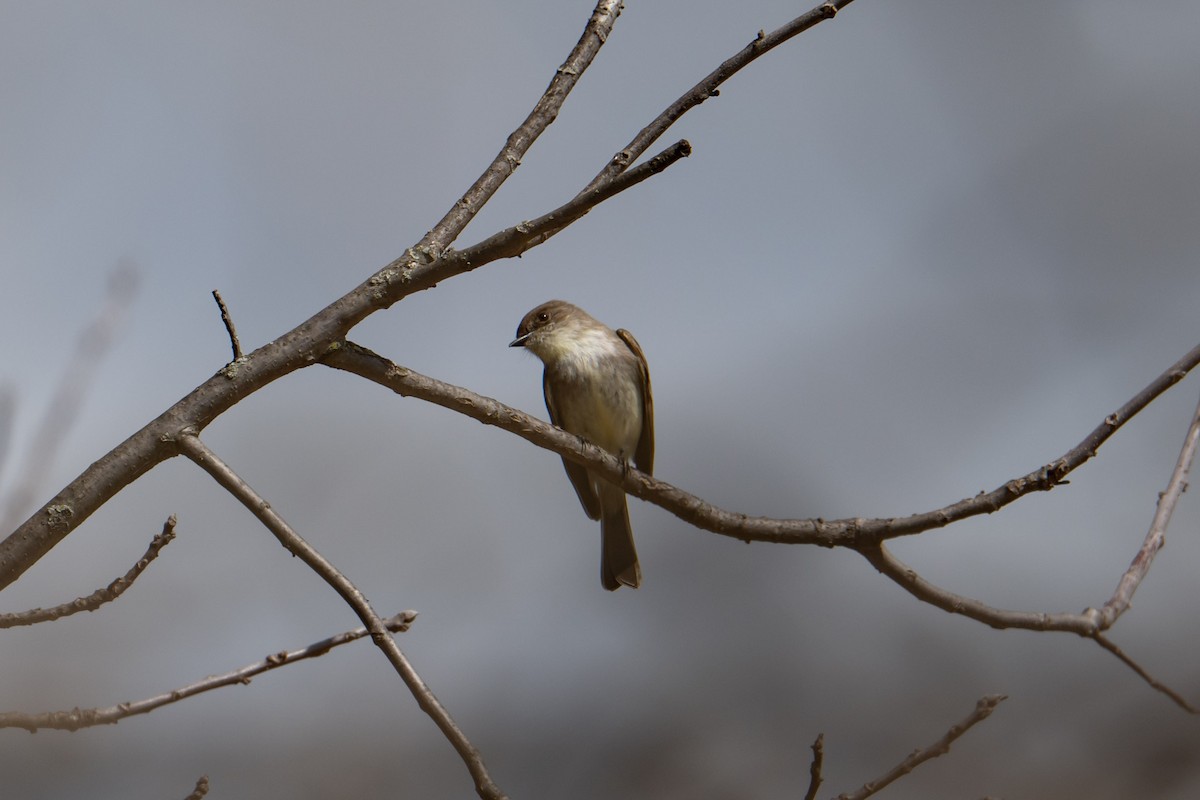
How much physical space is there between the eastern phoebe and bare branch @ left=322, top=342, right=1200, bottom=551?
11.9ft

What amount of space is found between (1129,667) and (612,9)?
2.35 m

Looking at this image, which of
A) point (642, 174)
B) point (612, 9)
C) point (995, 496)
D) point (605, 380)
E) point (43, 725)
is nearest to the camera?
point (43, 725)

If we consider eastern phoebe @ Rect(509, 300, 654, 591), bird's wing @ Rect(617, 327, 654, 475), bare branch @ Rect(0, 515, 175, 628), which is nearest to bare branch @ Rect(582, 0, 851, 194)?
bare branch @ Rect(0, 515, 175, 628)

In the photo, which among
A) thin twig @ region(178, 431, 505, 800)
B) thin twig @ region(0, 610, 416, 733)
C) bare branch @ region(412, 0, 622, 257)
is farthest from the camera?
bare branch @ region(412, 0, 622, 257)

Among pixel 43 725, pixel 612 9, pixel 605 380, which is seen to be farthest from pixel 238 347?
pixel 605 380

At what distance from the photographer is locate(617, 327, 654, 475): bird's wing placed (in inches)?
293

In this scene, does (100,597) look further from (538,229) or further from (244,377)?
(538,229)

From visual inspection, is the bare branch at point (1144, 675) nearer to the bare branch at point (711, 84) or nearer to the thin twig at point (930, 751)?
the thin twig at point (930, 751)

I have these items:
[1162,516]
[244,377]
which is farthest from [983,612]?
[244,377]

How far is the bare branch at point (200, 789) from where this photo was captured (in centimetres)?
225

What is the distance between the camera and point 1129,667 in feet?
9.34

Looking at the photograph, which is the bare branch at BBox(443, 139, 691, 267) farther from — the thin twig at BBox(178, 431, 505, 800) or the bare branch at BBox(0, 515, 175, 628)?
the bare branch at BBox(0, 515, 175, 628)

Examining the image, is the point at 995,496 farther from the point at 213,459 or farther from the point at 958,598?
the point at 213,459

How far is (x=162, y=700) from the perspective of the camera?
2.23 m
